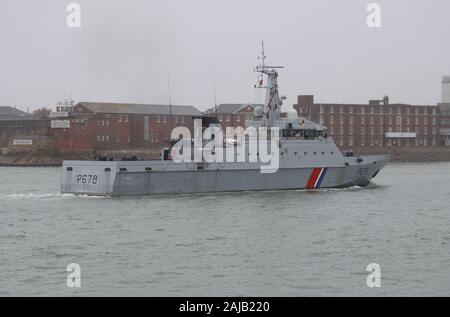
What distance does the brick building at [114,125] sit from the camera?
70.9 metres

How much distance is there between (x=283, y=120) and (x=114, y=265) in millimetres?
20521

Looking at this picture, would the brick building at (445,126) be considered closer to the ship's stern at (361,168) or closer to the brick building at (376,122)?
the brick building at (376,122)

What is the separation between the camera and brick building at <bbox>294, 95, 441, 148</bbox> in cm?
7756

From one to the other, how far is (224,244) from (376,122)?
206ft

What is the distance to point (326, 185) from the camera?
38031mm

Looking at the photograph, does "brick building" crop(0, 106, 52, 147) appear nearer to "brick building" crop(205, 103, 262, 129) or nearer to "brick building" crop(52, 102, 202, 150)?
"brick building" crop(52, 102, 202, 150)

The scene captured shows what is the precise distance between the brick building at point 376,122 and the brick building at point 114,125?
13.6m

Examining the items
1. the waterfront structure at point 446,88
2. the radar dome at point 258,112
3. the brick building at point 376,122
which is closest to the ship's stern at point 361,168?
the radar dome at point 258,112

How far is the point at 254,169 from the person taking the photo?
1405 inches

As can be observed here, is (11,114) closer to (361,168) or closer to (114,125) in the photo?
(114,125)

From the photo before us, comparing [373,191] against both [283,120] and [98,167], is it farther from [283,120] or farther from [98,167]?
[98,167]

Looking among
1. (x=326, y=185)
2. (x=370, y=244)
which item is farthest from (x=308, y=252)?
(x=326, y=185)

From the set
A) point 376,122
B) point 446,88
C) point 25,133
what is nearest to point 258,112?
point 25,133

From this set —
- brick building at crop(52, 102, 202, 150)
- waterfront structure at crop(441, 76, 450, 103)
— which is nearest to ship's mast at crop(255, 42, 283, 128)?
brick building at crop(52, 102, 202, 150)
